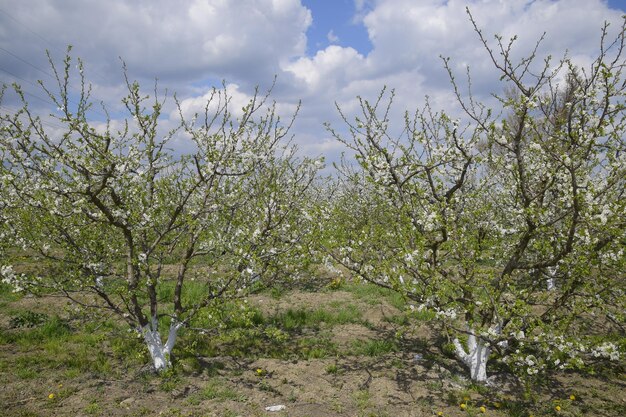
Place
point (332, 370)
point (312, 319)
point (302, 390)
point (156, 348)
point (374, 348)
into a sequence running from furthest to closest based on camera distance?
1. point (312, 319)
2. point (374, 348)
3. point (332, 370)
4. point (156, 348)
5. point (302, 390)

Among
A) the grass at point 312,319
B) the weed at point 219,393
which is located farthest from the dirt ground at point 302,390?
the grass at point 312,319

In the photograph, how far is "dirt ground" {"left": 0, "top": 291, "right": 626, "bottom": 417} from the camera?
5680 millimetres

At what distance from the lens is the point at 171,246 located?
22.9ft

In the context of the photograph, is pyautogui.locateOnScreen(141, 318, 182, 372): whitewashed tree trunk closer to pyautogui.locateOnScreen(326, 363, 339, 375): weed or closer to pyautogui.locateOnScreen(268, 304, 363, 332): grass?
pyautogui.locateOnScreen(326, 363, 339, 375): weed

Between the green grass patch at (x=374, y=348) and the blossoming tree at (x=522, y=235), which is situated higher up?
the blossoming tree at (x=522, y=235)

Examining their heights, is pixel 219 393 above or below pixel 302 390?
above

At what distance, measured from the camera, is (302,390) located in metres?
6.30

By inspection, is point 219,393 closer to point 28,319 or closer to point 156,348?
point 156,348

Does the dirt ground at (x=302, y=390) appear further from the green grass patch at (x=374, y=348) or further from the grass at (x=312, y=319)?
the grass at (x=312, y=319)

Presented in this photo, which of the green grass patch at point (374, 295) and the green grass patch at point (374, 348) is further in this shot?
the green grass patch at point (374, 295)

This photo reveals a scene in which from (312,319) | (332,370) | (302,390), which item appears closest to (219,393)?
(302,390)

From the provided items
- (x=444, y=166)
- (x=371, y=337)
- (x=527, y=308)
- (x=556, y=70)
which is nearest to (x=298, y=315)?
(x=371, y=337)

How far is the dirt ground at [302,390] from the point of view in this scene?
568 centimetres

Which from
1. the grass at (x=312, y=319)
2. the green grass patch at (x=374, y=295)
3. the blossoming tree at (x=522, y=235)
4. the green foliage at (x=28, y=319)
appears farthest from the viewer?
the green grass patch at (x=374, y=295)
